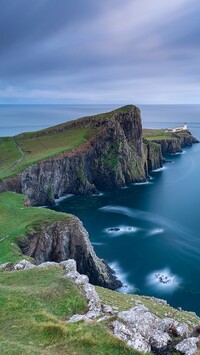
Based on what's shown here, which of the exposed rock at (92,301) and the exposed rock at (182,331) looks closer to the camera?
the exposed rock at (182,331)

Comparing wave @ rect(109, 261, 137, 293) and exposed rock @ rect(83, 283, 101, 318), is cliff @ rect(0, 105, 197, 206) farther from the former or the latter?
exposed rock @ rect(83, 283, 101, 318)

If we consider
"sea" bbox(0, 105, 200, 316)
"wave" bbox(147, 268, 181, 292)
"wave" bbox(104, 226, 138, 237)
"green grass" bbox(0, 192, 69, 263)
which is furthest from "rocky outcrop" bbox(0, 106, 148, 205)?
"wave" bbox(147, 268, 181, 292)

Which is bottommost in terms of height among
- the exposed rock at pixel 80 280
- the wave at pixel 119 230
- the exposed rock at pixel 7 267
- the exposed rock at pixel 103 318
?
the wave at pixel 119 230

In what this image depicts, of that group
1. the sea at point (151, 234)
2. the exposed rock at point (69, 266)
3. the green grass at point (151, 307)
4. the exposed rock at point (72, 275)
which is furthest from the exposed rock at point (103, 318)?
the sea at point (151, 234)

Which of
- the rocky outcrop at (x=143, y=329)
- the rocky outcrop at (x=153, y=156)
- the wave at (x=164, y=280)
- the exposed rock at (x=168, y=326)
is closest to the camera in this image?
the rocky outcrop at (x=143, y=329)

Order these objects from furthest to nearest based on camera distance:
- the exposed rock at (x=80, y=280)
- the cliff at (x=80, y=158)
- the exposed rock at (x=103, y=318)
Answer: the cliff at (x=80, y=158)
the exposed rock at (x=80, y=280)
the exposed rock at (x=103, y=318)

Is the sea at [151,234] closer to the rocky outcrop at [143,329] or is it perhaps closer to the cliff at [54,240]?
the cliff at [54,240]

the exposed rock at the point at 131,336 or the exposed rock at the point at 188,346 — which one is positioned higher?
the exposed rock at the point at 131,336

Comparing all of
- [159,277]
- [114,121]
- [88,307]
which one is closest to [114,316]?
[88,307]
